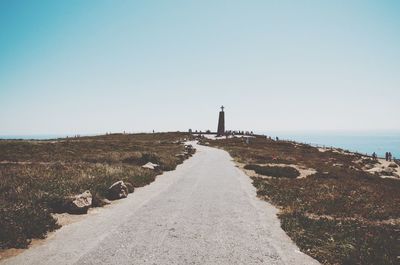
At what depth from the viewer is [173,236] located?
894 cm

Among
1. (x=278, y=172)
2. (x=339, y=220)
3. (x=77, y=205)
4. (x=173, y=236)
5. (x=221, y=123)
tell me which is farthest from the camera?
(x=221, y=123)

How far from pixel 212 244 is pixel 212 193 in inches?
314

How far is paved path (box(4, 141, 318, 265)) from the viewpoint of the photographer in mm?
7324

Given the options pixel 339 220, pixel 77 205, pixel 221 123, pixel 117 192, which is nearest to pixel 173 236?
pixel 77 205

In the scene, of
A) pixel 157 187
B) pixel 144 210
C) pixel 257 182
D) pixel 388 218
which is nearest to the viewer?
pixel 144 210

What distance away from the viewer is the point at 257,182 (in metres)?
20.9

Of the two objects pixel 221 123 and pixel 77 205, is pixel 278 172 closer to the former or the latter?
pixel 77 205

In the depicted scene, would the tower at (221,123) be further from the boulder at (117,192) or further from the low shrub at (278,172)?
the boulder at (117,192)

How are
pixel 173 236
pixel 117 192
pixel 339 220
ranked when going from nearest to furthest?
pixel 173 236 < pixel 339 220 < pixel 117 192

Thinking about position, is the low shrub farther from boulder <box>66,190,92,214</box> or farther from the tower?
the tower

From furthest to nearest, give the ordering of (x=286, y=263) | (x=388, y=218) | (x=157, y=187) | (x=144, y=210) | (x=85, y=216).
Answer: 1. (x=157, y=187)
2. (x=388, y=218)
3. (x=144, y=210)
4. (x=85, y=216)
5. (x=286, y=263)

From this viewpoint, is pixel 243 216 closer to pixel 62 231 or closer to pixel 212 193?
pixel 212 193

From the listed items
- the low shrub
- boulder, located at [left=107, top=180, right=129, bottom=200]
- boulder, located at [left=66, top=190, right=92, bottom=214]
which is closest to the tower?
the low shrub

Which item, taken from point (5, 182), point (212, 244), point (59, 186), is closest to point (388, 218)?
point (212, 244)
